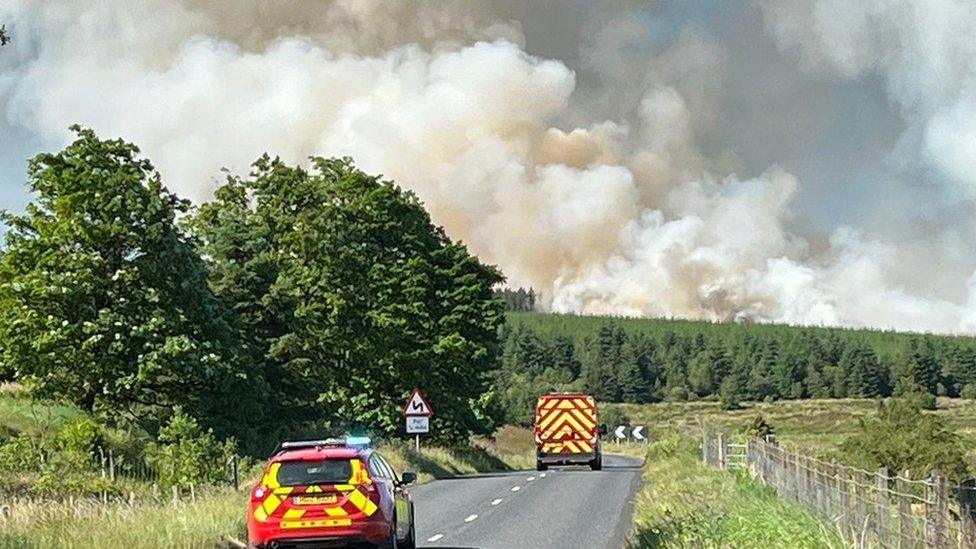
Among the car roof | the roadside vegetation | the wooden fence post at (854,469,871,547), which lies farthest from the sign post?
the wooden fence post at (854,469,871,547)

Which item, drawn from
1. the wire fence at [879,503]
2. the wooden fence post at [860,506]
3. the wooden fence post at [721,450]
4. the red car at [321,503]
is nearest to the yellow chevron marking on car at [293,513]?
the red car at [321,503]

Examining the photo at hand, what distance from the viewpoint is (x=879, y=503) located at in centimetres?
1446

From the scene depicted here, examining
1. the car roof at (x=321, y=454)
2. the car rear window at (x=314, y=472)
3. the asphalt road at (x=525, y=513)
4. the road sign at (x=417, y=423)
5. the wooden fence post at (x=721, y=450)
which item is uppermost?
the road sign at (x=417, y=423)

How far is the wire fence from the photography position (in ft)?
36.9

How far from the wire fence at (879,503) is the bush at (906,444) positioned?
32151 mm

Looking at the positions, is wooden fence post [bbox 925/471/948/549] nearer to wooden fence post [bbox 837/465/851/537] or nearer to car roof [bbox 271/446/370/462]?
wooden fence post [bbox 837/465/851/537]

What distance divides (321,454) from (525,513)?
10921 millimetres

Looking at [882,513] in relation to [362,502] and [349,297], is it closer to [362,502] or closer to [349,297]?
[362,502]

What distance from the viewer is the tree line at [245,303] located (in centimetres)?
4141

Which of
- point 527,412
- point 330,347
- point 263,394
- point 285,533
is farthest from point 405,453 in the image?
point 527,412

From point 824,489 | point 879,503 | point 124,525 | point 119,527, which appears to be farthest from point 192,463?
point 879,503

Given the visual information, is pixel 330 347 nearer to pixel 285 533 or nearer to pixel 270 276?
pixel 270 276

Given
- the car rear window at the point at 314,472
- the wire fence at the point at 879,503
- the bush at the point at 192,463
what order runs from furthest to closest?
the bush at the point at 192,463 → the car rear window at the point at 314,472 → the wire fence at the point at 879,503

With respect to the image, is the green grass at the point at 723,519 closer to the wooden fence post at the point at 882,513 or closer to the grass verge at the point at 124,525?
the wooden fence post at the point at 882,513
